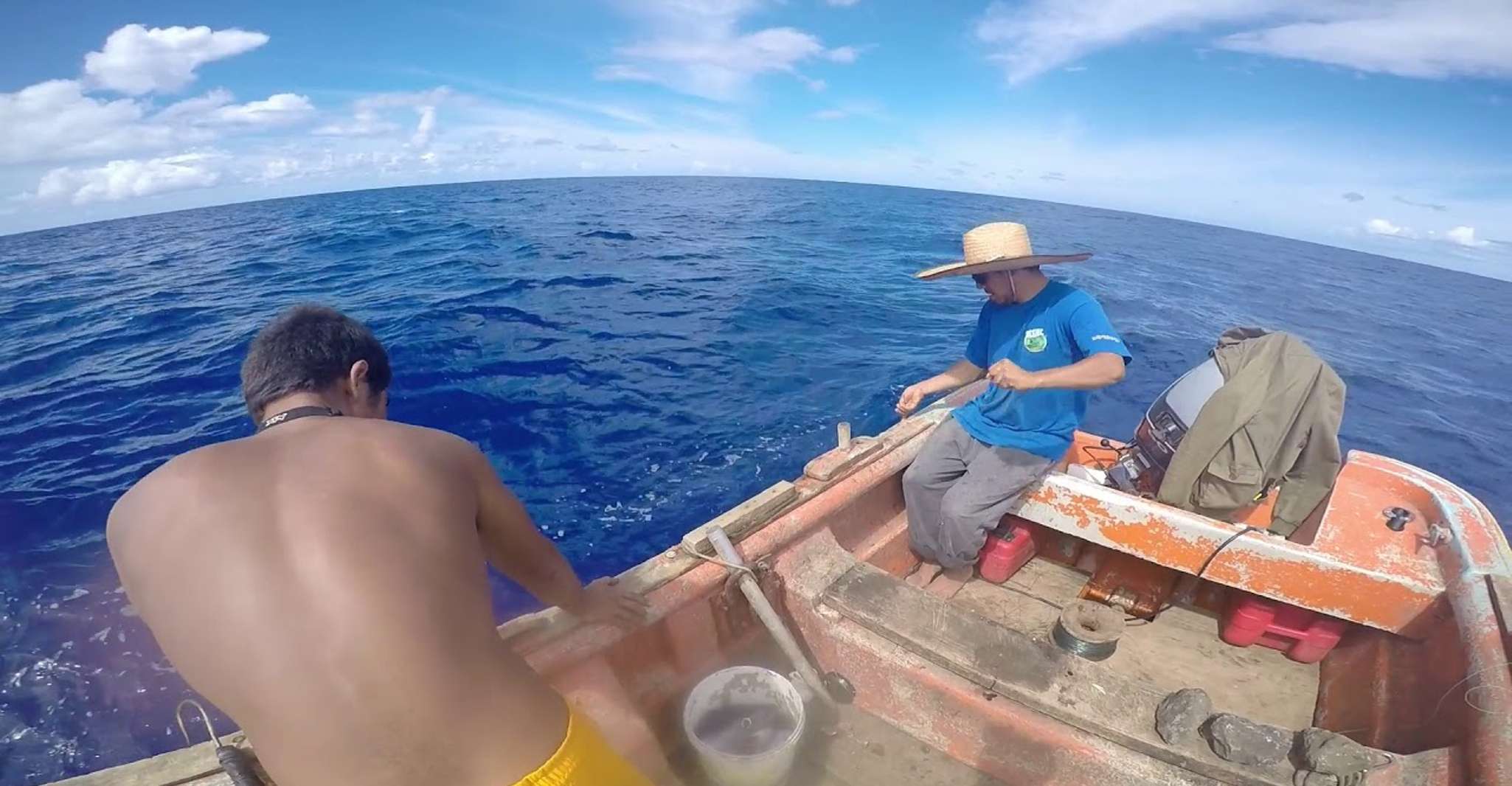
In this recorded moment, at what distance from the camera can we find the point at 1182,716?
2.41 metres

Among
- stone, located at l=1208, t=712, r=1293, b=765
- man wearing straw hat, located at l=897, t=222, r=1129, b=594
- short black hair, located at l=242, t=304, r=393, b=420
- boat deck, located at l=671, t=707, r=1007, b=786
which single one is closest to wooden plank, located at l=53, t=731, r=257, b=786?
short black hair, located at l=242, t=304, r=393, b=420

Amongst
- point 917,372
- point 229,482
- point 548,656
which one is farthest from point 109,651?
point 917,372

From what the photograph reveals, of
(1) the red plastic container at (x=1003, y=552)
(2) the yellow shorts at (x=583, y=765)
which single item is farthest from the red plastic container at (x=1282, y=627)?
(2) the yellow shorts at (x=583, y=765)

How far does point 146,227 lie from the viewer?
4781 cm

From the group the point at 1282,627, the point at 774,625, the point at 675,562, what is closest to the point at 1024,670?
the point at 774,625

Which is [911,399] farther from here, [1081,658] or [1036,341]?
[1081,658]

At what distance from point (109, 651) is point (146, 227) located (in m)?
62.1

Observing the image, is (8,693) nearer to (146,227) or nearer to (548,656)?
(548,656)

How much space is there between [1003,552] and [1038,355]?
141cm

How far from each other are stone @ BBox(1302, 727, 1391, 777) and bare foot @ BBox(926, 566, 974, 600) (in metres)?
2.07

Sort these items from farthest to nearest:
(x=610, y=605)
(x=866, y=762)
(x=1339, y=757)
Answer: (x=866, y=762) → (x=610, y=605) → (x=1339, y=757)

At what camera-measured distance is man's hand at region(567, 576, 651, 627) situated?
2.54 m

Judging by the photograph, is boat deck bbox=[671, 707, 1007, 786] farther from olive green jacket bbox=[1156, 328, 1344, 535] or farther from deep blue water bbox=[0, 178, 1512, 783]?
deep blue water bbox=[0, 178, 1512, 783]

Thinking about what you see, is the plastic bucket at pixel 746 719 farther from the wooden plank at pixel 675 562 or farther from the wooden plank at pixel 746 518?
the wooden plank at pixel 746 518
